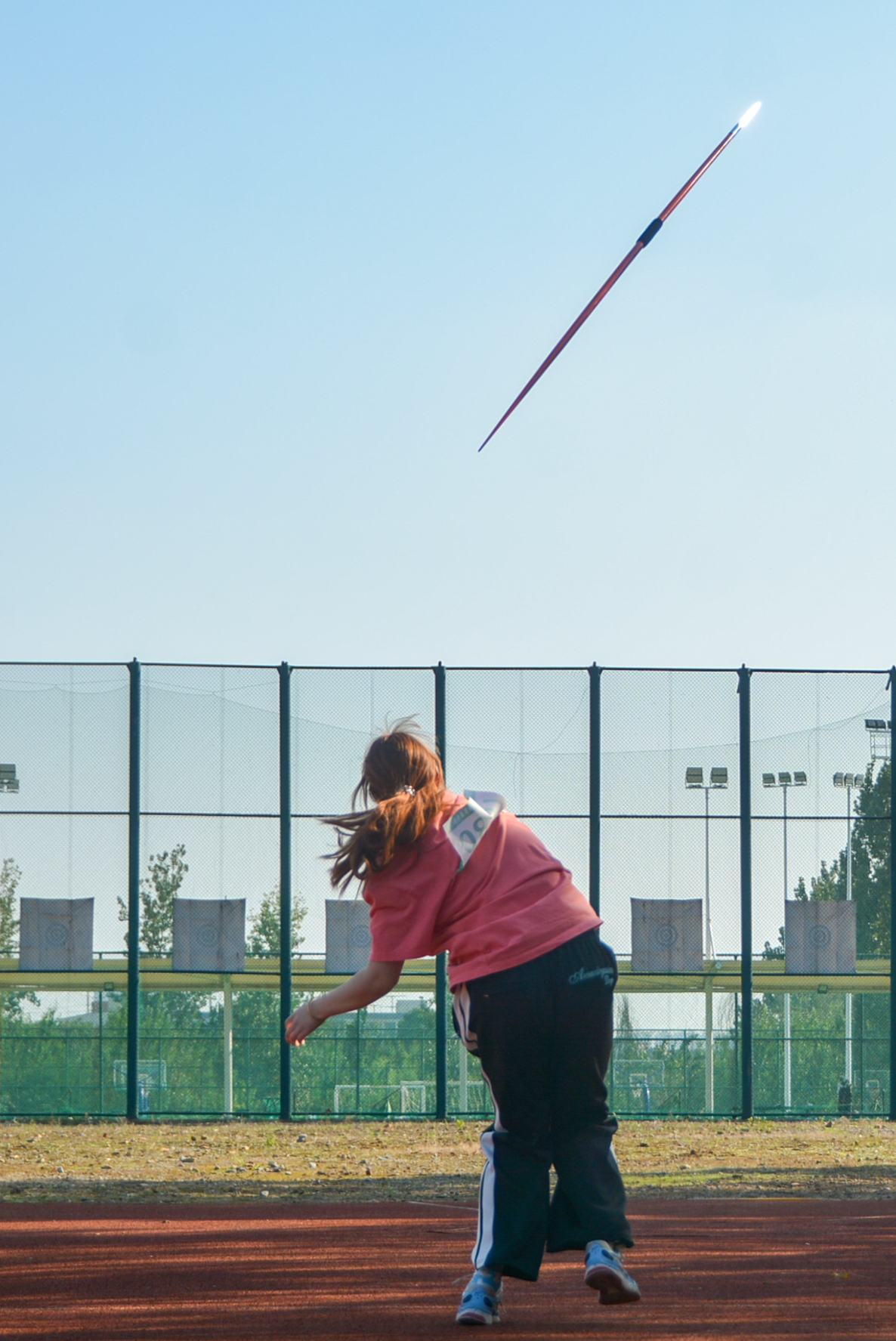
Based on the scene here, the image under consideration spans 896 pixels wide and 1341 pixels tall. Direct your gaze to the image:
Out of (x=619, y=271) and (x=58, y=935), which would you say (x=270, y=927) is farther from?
(x=619, y=271)

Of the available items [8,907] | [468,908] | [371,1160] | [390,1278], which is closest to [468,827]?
[468,908]

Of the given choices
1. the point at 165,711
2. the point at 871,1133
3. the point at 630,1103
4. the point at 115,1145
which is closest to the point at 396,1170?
the point at 115,1145

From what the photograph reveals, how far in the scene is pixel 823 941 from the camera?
15.2 m

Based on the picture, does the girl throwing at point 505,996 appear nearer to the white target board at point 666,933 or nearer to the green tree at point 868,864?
the white target board at point 666,933

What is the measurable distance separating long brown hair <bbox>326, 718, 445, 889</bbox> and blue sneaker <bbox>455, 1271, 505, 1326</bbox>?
1.10 m

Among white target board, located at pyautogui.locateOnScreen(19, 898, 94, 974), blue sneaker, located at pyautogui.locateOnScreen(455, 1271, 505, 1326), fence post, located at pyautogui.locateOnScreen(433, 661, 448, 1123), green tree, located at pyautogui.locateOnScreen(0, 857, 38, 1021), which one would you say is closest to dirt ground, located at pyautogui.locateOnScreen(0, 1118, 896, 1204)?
fence post, located at pyautogui.locateOnScreen(433, 661, 448, 1123)

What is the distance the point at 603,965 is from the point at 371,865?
0.68 meters

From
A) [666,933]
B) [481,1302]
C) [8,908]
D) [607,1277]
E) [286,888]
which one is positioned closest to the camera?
[607,1277]

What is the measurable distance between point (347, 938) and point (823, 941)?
4787 millimetres

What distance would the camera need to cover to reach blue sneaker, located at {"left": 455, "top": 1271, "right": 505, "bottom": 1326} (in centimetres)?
394

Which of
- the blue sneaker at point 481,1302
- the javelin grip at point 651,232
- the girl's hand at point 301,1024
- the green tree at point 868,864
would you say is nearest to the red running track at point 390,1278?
the blue sneaker at point 481,1302

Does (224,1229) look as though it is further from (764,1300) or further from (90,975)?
(90,975)

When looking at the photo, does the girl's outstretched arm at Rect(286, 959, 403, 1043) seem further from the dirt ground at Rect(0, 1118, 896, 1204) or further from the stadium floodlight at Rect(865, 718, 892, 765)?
the stadium floodlight at Rect(865, 718, 892, 765)

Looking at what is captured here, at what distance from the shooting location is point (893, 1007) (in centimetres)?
1496
